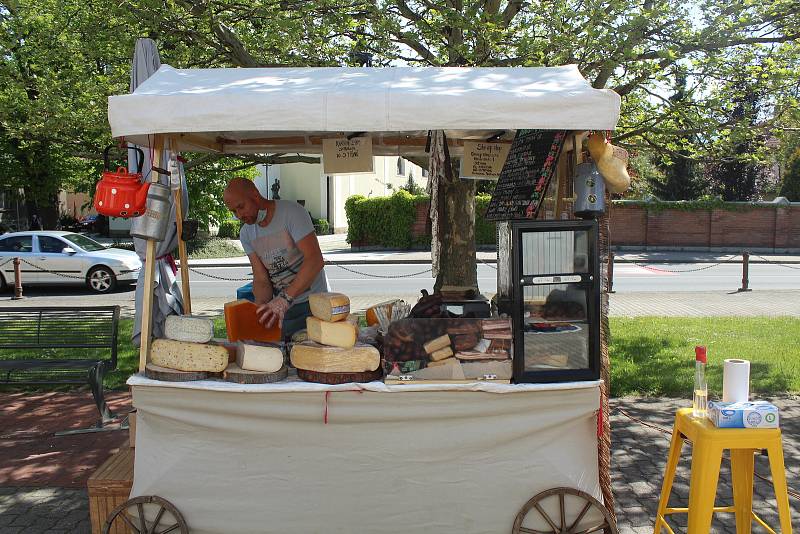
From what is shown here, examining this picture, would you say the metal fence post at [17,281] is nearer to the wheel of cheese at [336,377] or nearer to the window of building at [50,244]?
the window of building at [50,244]

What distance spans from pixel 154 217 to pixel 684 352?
712 centimetres

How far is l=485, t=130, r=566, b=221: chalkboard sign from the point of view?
13.1ft

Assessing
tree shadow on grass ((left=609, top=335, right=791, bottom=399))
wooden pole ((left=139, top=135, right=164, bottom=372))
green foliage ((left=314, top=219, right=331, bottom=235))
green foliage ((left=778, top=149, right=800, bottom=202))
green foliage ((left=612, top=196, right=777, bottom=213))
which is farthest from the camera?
green foliage ((left=314, top=219, right=331, bottom=235))

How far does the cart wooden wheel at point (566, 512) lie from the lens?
3467mm

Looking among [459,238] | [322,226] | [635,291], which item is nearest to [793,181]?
[635,291]

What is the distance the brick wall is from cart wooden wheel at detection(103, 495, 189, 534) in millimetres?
27528

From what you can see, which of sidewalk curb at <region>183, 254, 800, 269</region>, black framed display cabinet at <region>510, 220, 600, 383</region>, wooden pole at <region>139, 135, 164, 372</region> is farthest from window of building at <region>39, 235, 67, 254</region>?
black framed display cabinet at <region>510, 220, 600, 383</region>

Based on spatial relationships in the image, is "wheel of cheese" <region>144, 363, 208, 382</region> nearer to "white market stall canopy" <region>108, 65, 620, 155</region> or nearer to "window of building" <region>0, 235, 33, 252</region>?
"white market stall canopy" <region>108, 65, 620, 155</region>

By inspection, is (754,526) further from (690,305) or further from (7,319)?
(690,305)

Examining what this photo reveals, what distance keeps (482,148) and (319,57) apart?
12.7 feet

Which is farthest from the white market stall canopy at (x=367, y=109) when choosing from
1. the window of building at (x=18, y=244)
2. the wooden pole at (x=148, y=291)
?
the window of building at (x=18, y=244)

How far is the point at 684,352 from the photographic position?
8.60m

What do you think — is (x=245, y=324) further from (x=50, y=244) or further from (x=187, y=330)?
(x=50, y=244)

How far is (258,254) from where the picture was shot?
5117 mm
